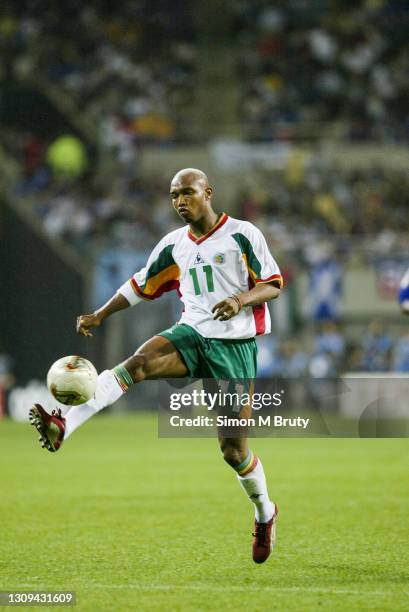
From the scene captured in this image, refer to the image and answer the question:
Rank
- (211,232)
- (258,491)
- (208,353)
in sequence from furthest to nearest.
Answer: (258,491)
(211,232)
(208,353)

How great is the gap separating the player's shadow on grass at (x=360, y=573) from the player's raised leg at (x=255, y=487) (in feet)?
1.06

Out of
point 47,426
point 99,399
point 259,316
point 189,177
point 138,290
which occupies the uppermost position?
point 189,177

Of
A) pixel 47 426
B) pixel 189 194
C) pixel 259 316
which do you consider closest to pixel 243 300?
pixel 259 316

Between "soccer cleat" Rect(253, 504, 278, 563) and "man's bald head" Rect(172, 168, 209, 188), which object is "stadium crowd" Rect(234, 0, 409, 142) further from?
"soccer cleat" Rect(253, 504, 278, 563)

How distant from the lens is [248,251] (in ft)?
23.6

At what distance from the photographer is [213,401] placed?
718 centimetres

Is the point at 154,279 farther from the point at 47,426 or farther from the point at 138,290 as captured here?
the point at 47,426

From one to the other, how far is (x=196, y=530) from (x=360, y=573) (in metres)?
2.17

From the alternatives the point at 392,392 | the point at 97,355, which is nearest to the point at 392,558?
the point at 392,392

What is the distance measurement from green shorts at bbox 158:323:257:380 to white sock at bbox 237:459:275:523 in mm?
629

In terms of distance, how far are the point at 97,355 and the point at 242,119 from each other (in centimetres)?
756

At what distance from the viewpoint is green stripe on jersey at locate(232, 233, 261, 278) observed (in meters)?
7.17

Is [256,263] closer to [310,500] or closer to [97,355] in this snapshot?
[310,500]

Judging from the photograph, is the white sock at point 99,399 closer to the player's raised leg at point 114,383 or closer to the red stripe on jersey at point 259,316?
the player's raised leg at point 114,383
